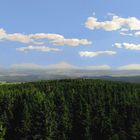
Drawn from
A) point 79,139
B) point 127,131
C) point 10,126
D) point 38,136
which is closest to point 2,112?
point 10,126

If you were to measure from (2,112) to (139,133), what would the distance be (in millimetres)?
57766

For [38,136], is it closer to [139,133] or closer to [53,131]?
[53,131]

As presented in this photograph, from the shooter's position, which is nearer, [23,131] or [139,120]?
[23,131]

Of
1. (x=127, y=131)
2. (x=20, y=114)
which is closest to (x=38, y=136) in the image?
(x=20, y=114)

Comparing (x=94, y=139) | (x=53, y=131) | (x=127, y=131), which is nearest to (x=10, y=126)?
(x=53, y=131)

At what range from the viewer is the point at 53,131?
615ft

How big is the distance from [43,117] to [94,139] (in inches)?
943

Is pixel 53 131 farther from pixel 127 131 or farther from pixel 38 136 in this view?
pixel 127 131

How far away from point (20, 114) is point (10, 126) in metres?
7.75

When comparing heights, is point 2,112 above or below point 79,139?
above

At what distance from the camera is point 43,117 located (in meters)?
190

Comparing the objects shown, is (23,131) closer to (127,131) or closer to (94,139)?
(94,139)

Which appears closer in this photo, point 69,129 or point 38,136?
point 38,136

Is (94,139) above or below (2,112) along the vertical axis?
below
